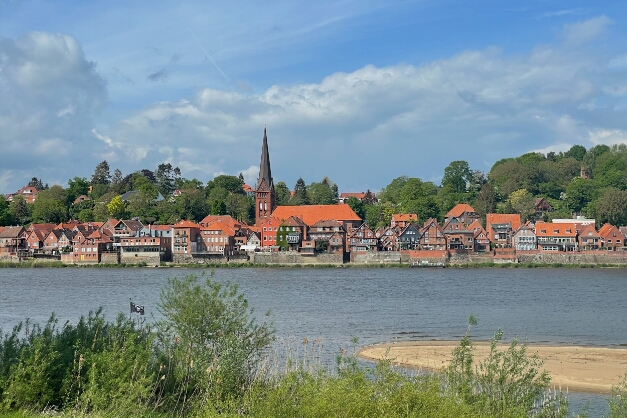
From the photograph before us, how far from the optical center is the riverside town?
9188 centimetres

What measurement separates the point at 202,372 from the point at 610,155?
158m

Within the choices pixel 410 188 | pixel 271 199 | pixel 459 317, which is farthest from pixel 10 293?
pixel 410 188

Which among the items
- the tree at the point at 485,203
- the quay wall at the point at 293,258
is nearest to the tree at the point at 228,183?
the tree at the point at 485,203

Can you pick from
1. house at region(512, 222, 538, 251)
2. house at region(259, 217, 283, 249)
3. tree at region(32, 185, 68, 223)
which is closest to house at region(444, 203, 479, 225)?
house at region(512, 222, 538, 251)

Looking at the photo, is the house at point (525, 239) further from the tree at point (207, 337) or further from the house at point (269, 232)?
the tree at point (207, 337)

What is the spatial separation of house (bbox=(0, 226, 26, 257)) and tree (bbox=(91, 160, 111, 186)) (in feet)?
158

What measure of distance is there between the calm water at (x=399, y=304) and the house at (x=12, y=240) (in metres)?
38.1

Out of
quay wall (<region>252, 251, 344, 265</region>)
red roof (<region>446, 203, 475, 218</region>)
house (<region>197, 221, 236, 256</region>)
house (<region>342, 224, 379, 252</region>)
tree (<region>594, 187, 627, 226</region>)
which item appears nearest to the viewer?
quay wall (<region>252, 251, 344, 265</region>)

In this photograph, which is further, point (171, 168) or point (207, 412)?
point (171, 168)

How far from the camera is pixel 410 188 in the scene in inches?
4828

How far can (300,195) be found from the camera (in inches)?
5162

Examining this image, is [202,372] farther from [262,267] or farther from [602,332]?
[262,267]

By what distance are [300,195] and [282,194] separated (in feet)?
26.7

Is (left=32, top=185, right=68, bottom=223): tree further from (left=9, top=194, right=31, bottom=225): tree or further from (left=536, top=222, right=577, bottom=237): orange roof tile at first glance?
(left=536, top=222, right=577, bottom=237): orange roof tile
